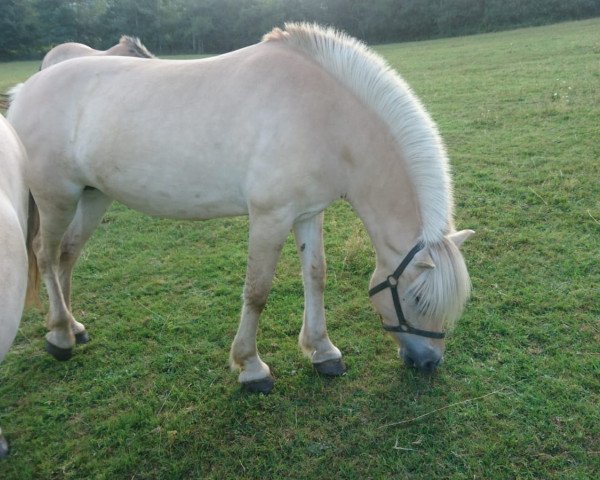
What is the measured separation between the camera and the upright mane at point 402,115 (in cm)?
238

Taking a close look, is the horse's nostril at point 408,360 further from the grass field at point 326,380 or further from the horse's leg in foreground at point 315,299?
the horse's leg in foreground at point 315,299

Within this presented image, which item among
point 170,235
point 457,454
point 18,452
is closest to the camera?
point 457,454

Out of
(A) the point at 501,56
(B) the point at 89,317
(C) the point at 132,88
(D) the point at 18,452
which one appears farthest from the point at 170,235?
Answer: (A) the point at 501,56

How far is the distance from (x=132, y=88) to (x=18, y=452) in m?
2.23

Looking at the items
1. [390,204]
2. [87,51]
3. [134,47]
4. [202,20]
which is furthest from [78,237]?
[202,20]

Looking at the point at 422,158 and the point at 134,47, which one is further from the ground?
the point at 134,47

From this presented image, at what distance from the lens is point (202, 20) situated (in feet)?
145

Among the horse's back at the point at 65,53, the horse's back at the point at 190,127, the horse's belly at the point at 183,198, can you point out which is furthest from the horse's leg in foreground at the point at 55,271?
the horse's back at the point at 65,53

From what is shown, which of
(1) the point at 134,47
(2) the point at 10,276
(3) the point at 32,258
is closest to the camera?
(2) the point at 10,276

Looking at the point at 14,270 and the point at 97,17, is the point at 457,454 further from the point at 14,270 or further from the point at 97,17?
the point at 97,17

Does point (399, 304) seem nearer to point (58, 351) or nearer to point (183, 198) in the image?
point (183, 198)

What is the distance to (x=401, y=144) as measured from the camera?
2438mm

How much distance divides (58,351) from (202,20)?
47.1 meters

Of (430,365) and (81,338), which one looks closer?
(430,365)
